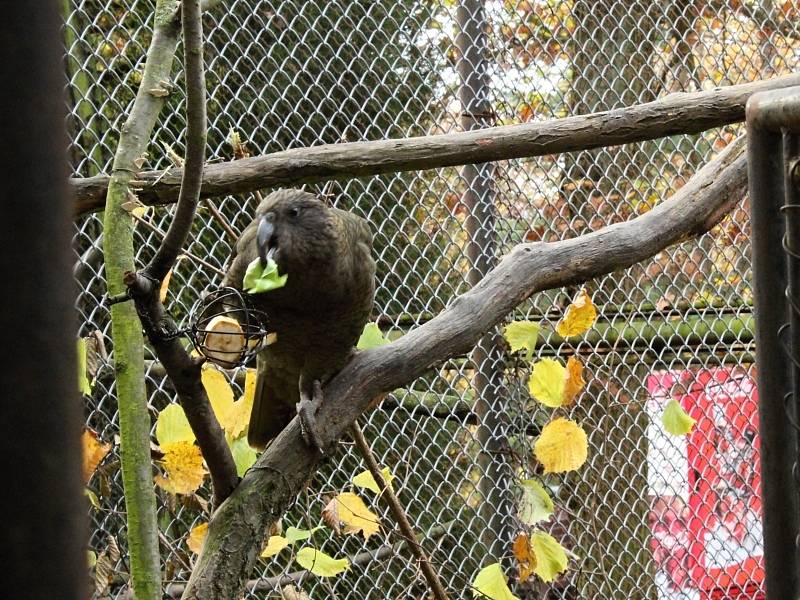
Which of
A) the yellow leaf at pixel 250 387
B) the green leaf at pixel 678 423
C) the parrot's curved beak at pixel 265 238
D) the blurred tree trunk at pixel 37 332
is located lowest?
the blurred tree trunk at pixel 37 332

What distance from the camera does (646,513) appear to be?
10.2 feet

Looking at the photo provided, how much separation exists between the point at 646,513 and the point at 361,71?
1754 mm

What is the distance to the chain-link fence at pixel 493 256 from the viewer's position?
2.46 m

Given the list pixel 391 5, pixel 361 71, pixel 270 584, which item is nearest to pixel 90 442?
pixel 270 584

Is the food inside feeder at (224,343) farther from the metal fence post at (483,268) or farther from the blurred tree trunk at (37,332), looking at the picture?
the metal fence post at (483,268)

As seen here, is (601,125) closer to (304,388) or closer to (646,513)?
(304,388)

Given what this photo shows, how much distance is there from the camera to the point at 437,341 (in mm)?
1808

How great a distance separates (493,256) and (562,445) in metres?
0.72

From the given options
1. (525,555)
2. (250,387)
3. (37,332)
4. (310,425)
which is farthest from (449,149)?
(37,332)

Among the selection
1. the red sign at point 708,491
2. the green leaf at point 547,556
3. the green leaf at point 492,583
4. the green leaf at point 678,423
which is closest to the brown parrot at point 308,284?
the green leaf at point 492,583

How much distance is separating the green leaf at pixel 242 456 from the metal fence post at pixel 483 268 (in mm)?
955

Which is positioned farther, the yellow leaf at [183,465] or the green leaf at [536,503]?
the green leaf at [536,503]

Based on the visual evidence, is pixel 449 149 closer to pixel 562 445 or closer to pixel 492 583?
pixel 562 445

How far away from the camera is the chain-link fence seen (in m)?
2.46
